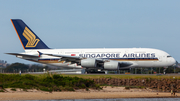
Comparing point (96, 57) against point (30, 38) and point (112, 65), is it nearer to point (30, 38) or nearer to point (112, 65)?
point (112, 65)

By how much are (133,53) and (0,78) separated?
2030 centimetres

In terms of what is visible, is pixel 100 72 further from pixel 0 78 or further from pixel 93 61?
pixel 0 78

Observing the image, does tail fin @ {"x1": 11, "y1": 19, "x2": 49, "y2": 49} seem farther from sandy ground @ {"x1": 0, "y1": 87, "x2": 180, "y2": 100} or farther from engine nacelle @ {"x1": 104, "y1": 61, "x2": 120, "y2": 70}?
sandy ground @ {"x1": 0, "y1": 87, "x2": 180, "y2": 100}

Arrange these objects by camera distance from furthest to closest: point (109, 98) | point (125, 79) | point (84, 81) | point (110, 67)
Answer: point (110, 67), point (125, 79), point (84, 81), point (109, 98)

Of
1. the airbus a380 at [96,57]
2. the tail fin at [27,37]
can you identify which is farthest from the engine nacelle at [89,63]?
the tail fin at [27,37]

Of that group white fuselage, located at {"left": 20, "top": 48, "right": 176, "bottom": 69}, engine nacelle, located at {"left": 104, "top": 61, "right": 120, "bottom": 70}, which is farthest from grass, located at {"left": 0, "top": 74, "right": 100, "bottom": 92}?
white fuselage, located at {"left": 20, "top": 48, "right": 176, "bottom": 69}

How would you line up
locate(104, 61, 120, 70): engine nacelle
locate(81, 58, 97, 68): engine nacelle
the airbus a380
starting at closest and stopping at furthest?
locate(104, 61, 120, 70): engine nacelle, locate(81, 58, 97, 68): engine nacelle, the airbus a380

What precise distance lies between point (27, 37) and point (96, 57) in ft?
40.9

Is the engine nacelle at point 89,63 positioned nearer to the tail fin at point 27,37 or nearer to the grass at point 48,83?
the tail fin at point 27,37

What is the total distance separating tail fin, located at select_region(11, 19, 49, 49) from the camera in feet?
150

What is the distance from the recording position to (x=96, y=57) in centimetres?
4216

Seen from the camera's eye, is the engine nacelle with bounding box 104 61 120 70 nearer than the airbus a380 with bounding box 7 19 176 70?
Yes

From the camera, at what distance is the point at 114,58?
41062 millimetres

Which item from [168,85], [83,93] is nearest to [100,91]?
[83,93]
